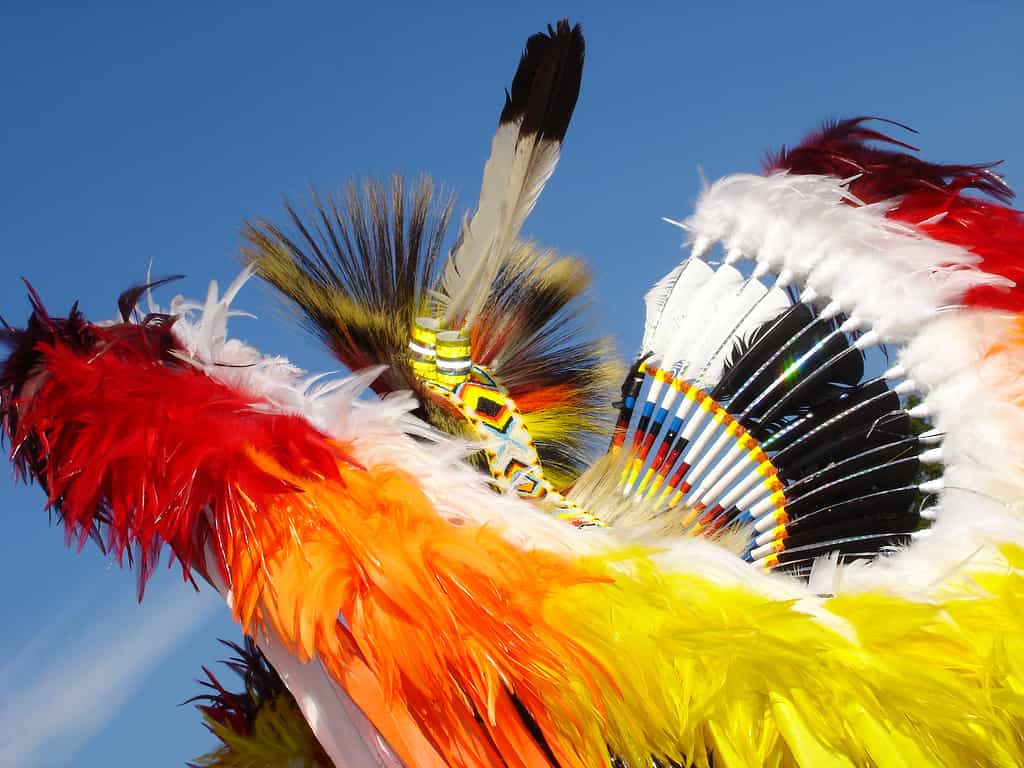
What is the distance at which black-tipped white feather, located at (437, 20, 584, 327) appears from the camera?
2.46 m

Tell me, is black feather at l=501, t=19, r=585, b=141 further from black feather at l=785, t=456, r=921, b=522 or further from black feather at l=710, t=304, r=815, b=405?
black feather at l=785, t=456, r=921, b=522

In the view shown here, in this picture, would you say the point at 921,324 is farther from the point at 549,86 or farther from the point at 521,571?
the point at 521,571

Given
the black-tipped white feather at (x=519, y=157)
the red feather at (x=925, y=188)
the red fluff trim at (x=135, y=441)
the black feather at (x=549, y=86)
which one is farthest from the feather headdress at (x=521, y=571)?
the black feather at (x=549, y=86)

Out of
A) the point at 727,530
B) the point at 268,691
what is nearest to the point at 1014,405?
the point at 727,530

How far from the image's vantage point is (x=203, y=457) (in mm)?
1878

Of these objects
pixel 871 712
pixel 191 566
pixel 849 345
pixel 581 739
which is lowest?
pixel 871 712

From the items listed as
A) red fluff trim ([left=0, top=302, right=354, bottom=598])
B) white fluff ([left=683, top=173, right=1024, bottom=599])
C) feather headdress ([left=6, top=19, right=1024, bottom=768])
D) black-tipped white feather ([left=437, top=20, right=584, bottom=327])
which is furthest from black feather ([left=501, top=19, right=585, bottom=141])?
red fluff trim ([left=0, top=302, right=354, bottom=598])

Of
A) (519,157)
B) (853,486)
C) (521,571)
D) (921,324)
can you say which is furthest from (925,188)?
(521,571)

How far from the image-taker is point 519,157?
96.5 inches

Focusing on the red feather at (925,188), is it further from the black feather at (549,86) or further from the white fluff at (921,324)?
the black feather at (549,86)

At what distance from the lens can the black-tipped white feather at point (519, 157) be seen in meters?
2.46

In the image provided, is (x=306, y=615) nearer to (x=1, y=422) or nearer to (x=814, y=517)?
(x=1, y=422)

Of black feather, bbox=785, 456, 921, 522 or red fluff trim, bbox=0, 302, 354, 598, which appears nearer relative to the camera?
red fluff trim, bbox=0, 302, 354, 598

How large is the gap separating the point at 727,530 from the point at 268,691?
4.10 ft
